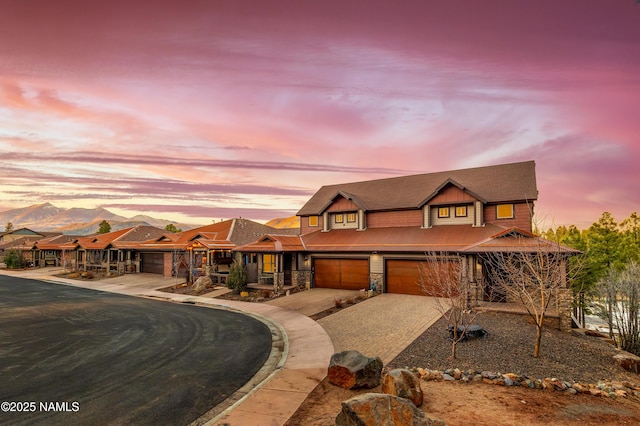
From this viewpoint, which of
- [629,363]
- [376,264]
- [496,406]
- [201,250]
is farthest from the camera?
[201,250]

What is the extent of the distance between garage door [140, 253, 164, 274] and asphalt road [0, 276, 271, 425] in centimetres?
2054

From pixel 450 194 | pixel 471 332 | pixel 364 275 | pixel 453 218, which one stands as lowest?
pixel 471 332

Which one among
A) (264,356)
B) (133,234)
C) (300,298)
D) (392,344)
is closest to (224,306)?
(300,298)

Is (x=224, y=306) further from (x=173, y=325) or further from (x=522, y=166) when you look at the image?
(x=522, y=166)

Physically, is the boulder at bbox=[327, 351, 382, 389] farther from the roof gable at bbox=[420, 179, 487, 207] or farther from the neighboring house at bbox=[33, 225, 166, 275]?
the neighboring house at bbox=[33, 225, 166, 275]

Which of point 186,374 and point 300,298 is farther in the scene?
point 300,298

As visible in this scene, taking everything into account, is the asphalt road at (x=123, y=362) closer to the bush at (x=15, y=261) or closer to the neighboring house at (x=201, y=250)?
the neighboring house at (x=201, y=250)

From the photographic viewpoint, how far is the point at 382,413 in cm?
669

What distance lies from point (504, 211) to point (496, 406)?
69.2 feet

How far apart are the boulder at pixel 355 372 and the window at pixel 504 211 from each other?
20950 millimetres

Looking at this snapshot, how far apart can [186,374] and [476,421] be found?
Answer: 8642 mm

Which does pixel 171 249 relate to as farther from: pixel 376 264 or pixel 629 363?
pixel 629 363

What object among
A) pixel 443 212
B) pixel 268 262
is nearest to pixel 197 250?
pixel 268 262

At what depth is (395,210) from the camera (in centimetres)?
3112
